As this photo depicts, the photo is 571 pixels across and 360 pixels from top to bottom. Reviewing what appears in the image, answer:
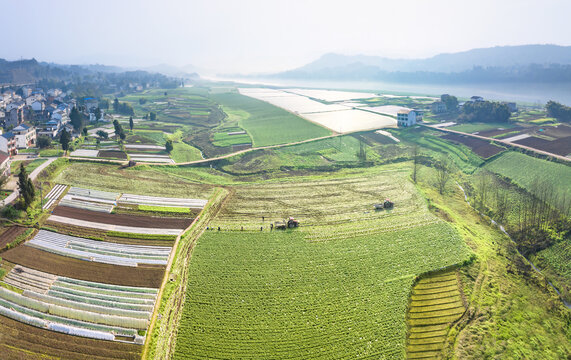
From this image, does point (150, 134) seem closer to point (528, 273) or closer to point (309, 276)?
point (309, 276)

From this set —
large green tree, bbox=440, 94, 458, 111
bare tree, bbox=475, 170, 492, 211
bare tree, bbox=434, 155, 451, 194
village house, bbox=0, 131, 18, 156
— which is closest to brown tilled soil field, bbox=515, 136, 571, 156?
bare tree, bbox=475, 170, 492, 211

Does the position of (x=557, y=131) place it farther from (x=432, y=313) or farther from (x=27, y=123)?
Result: (x=27, y=123)

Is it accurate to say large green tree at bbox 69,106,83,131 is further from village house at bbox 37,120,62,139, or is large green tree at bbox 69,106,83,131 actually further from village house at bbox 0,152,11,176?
village house at bbox 0,152,11,176

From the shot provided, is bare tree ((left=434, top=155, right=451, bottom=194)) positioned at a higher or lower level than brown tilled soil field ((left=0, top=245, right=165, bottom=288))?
higher

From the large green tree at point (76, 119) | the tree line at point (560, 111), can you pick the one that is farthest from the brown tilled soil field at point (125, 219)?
the tree line at point (560, 111)

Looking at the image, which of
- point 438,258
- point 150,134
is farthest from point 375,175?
point 150,134
